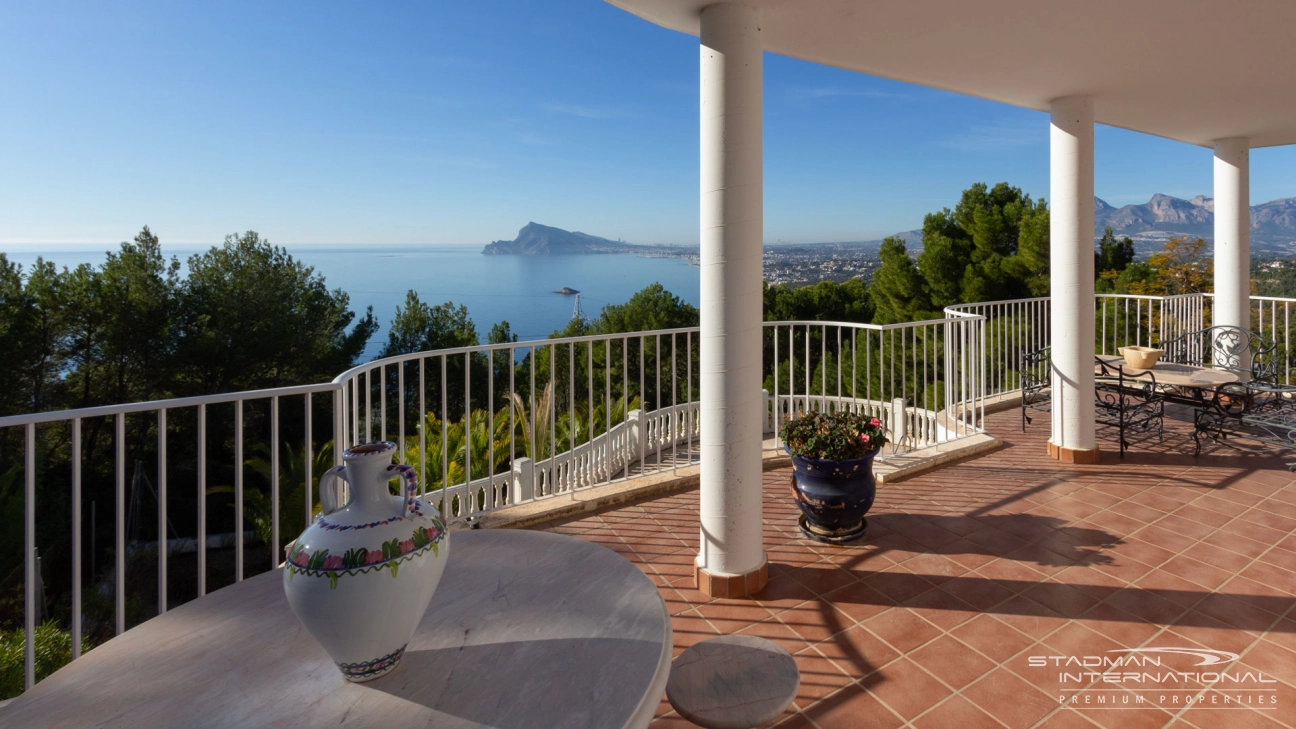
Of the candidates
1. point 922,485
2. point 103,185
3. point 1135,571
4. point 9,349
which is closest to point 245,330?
point 9,349

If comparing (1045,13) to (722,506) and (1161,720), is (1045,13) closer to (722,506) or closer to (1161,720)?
(722,506)

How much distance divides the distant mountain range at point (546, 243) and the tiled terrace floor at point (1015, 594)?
3613cm

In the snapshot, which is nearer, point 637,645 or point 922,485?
point 637,645

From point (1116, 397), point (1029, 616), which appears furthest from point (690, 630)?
point (1116, 397)

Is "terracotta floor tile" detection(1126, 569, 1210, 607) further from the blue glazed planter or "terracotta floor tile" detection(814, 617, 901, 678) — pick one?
"terracotta floor tile" detection(814, 617, 901, 678)

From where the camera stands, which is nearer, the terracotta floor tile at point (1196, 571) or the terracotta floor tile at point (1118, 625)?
the terracotta floor tile at point (1118, 625)

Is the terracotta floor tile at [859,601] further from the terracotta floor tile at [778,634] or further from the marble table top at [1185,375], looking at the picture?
the marble table top at [1185,375]

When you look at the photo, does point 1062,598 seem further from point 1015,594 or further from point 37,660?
point 37,660

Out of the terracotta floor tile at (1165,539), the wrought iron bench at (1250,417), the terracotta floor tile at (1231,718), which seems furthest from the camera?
the wrought iron bench at (1250,417)

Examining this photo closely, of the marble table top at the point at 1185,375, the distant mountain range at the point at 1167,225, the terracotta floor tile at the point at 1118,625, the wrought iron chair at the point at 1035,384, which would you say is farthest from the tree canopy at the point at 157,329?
the terracotta floor tile at the point at 1118,625

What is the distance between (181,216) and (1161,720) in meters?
46.3

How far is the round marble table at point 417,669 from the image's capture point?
0.89 metres

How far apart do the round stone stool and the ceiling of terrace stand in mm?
2461

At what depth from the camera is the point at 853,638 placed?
2414 mm
